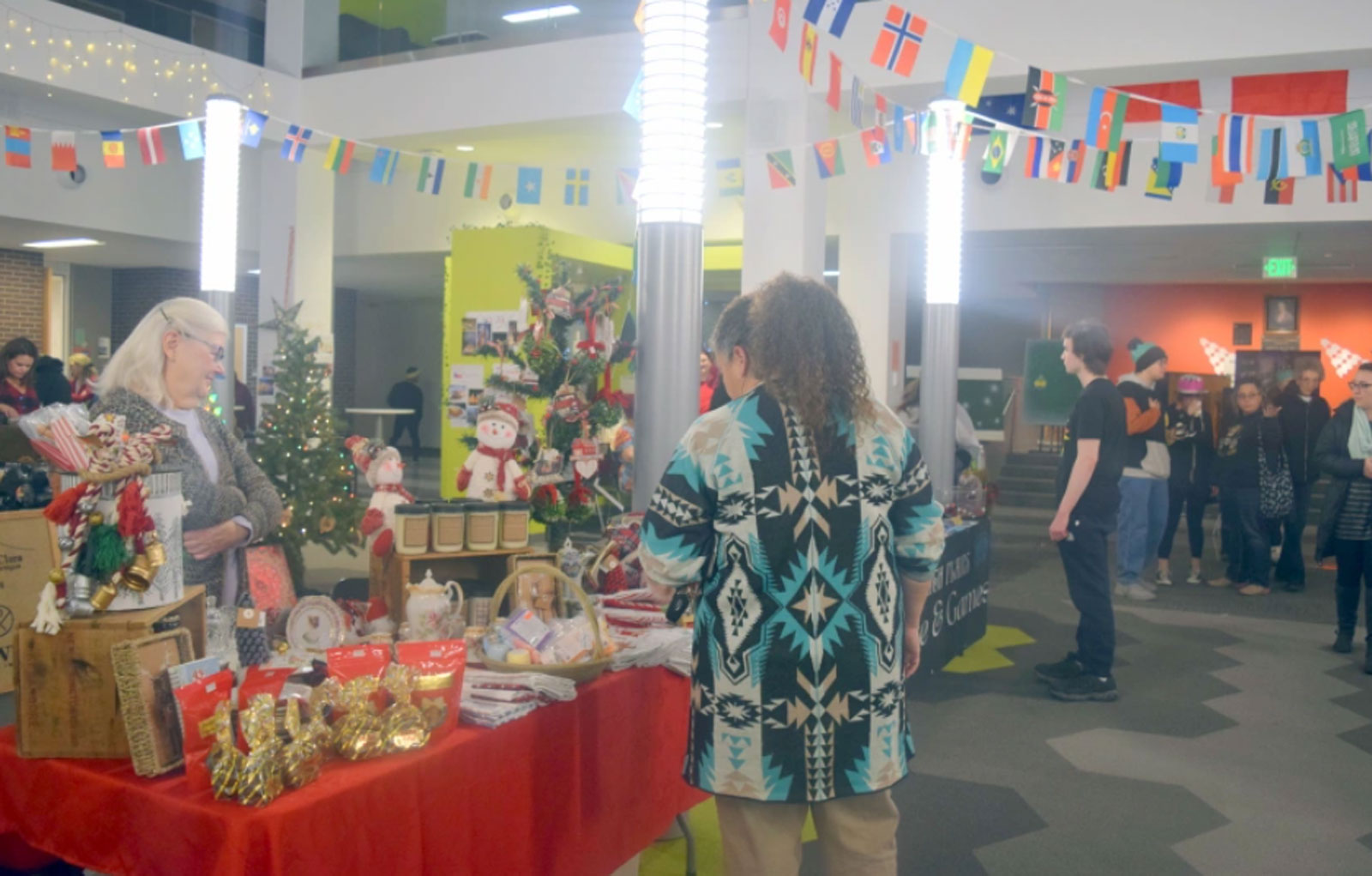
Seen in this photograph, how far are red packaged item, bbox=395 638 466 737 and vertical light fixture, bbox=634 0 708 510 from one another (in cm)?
116

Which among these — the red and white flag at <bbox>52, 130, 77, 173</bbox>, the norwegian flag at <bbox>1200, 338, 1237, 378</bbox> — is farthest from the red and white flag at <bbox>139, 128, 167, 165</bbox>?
the norwegian flag at <bbox>1200, 338, 1237, 378</bbox>

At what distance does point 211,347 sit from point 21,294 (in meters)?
13.2

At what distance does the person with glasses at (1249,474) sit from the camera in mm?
7027

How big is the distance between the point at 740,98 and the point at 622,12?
1.46 m

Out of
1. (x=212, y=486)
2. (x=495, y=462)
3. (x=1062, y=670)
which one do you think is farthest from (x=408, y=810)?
(x=1062, y=670)

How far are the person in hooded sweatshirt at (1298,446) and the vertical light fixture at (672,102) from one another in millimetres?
5722

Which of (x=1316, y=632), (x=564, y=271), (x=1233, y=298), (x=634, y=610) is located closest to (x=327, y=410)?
(x=564, y=271)

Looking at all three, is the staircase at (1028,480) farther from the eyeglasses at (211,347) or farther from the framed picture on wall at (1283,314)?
the eyeglasses at (211,347)

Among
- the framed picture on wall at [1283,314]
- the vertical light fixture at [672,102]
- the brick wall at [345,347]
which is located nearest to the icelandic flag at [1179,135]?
the vertical light fixture at [672,102]

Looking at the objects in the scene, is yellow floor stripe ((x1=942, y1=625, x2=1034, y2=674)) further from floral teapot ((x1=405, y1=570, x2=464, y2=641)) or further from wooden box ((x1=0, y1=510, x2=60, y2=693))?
wooden box ((x1=0, y1=510, x2=60, y2=693))

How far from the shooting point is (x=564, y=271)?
500cm

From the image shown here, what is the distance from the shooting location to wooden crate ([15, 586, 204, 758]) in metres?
1.70

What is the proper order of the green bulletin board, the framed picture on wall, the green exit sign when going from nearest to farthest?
the green exit sign → the framed picture on wall → the green bulletin board

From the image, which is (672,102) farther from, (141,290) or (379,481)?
(141,290)
